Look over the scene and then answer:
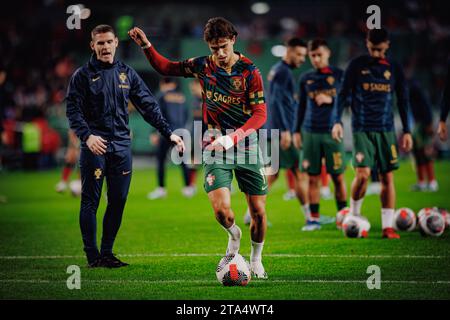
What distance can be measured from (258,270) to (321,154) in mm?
4377

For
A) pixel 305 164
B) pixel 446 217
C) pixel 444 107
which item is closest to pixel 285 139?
pixel 305 164

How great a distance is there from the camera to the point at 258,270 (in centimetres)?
874

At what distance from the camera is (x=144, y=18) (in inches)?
1549

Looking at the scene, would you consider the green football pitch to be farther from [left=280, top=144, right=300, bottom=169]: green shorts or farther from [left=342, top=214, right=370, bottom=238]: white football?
[left=280, top=144, right=300, bottom=169]: green shorts

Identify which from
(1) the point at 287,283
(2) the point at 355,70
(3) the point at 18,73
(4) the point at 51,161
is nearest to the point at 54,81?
(3) the point at 18,73

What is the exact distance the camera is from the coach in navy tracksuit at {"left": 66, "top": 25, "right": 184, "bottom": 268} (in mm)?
9116

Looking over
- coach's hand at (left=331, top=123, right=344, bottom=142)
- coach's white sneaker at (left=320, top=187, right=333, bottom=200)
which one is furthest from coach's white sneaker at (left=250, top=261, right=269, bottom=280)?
coach's white sneaker at (left=320, top=187, right=333, bottom=200)

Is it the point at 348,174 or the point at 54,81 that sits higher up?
the point at 54,81

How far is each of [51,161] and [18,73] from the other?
696cm

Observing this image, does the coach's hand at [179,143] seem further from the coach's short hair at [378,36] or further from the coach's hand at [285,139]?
the coach's hand at [285,139]

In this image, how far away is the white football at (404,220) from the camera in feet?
39.2

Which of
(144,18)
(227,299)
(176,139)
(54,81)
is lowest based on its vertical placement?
(227,299)

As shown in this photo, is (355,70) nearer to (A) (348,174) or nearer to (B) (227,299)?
(B) (227,299)
